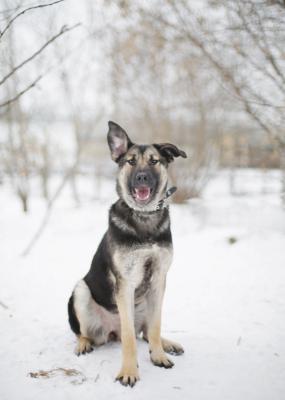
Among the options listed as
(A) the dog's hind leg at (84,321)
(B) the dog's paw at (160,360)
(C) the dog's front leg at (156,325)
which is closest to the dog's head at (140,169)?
(C) the dog's front leg at (156,325)

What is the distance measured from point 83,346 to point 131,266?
1116mm

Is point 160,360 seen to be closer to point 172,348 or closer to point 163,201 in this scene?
point 172,348

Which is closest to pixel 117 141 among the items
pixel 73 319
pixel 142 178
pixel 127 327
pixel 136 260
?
pixel 142 178

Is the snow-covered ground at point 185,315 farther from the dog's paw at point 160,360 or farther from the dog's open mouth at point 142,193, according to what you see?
the dog's open mouth at point 142,193

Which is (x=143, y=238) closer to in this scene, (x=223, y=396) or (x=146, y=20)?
(x=223, y=396)

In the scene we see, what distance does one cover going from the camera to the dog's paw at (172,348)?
125 inches

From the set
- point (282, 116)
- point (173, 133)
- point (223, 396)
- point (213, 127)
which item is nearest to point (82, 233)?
point (173, 133)

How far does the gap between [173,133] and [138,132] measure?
1667 mm

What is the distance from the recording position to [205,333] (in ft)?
12.0

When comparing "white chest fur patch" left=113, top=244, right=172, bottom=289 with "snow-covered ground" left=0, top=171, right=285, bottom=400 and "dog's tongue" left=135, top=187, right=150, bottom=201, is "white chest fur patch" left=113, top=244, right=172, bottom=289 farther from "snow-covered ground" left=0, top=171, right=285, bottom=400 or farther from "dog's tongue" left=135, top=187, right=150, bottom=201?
"snow-covered ground" left=0, top=171, right=285, bottom=400

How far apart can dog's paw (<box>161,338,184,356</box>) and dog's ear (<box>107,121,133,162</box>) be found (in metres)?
1.97

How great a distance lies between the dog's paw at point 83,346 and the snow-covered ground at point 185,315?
89 millimetres

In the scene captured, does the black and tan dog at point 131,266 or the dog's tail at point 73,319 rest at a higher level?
the black and tan dog at point 131,266

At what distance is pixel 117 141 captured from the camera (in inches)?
122
